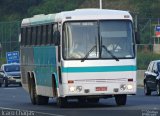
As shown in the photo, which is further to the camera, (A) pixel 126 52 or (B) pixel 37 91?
(B) pixel 37 91

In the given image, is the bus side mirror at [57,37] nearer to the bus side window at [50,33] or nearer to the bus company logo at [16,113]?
the bus side window at [50,33]

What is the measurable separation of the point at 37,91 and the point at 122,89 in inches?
183

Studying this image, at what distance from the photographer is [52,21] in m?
30.0

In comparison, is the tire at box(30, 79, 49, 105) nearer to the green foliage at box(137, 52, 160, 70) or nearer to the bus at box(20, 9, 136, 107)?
the bus at box(20, 9, 136, 107)

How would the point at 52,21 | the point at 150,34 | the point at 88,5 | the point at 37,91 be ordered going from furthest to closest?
1. the point at 88,5
2. the point at 150,34
3. the point at 37,91
4. the point at 52,21

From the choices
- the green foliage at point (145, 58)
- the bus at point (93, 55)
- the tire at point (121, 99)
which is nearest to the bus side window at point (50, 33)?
the bus at point (93, 55)

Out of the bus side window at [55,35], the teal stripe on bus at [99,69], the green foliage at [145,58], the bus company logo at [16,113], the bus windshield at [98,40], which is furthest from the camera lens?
the green foliage at [145,58]

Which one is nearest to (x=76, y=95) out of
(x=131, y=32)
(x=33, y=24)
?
(x=131, y=32)

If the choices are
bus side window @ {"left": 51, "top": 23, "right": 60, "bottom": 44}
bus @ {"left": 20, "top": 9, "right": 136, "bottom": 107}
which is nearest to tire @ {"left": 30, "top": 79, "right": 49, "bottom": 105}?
bus @ {"left": 20, "top": 9, "right": 136, "bottom": 107}

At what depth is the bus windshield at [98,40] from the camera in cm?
2820

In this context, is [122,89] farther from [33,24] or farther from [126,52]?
[33,24]

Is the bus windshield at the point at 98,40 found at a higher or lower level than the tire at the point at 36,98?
higher

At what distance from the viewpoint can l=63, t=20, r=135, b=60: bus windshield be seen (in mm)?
28203

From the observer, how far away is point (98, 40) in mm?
28328
